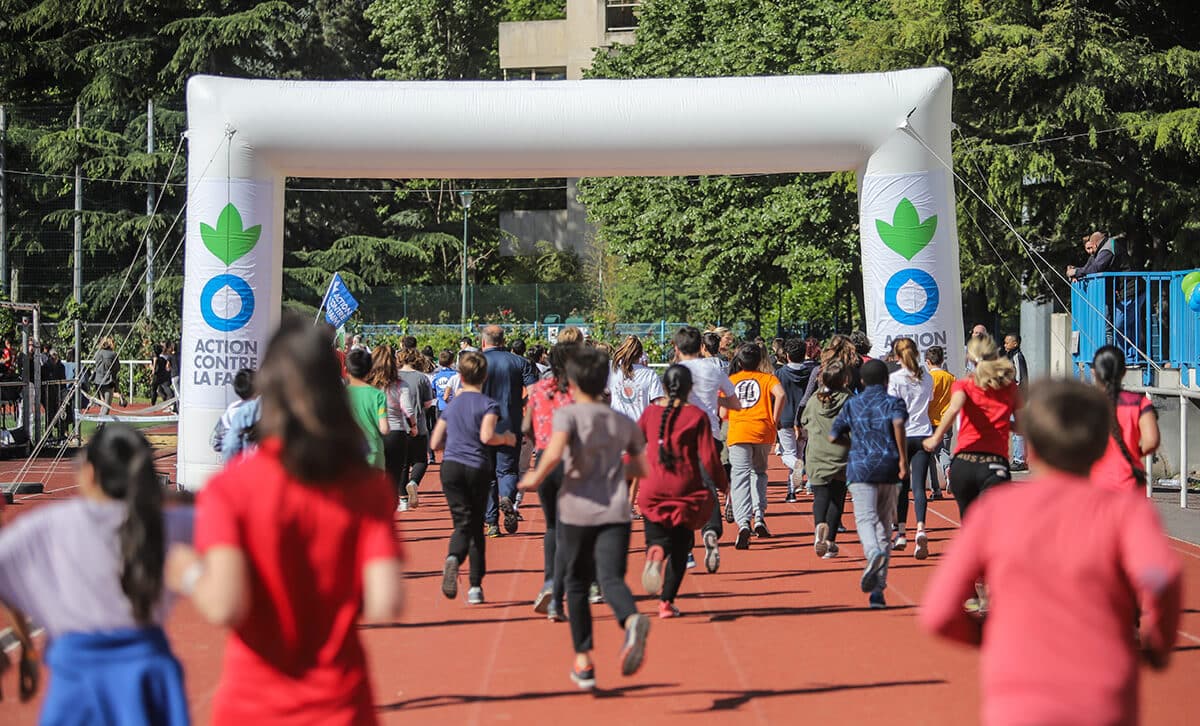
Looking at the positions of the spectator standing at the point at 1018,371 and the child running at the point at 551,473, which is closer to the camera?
the child running at the point at 551,473

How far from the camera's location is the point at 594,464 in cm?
704

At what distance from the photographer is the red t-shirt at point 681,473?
8562 mm

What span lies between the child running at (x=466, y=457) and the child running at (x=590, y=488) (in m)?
Result: 2.12

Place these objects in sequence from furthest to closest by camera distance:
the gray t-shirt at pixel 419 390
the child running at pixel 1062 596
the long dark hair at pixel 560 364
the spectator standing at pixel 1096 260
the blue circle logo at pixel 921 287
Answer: the spectator standing at pixel 1096 260
the blue circle logo at pixel 921 287
the gray t-shirt at pixel 419 390
the long dark hair at pixel 560 364
the child running at pixel 1062 596

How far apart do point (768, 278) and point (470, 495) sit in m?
27.3

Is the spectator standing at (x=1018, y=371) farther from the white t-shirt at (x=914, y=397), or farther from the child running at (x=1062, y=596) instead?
the child running at (x=1062, y=596)

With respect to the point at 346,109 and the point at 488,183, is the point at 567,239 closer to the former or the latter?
the point at 488,183

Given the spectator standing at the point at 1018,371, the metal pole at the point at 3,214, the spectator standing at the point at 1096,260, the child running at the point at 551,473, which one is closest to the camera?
the child running at the point at 551,473

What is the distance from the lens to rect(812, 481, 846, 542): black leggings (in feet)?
35.4

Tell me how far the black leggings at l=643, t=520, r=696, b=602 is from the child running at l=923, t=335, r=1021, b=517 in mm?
1630

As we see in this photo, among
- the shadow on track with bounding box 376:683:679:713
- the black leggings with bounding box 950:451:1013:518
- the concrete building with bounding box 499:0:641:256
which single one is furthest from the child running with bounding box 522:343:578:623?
the concrete building with bounding box 499:0:641:256

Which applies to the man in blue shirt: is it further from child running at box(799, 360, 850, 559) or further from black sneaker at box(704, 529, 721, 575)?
child running at box(799, 360, 850, 559)

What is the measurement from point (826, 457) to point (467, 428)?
287 centimetres

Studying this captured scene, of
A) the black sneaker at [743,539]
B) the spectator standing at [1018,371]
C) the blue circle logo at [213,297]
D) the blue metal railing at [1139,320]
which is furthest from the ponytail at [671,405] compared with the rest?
the spectator standing at [1018,371]
